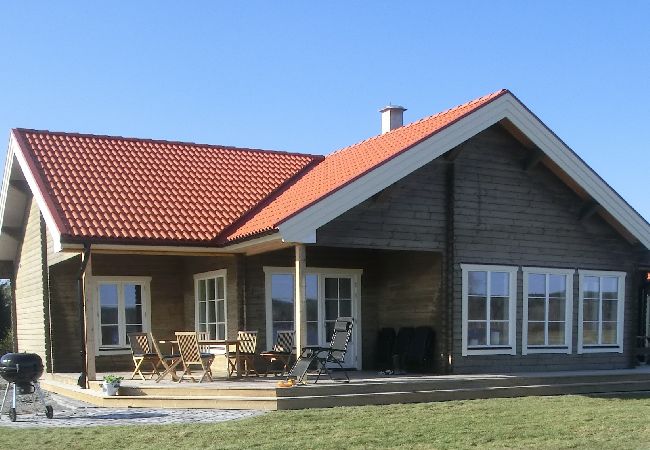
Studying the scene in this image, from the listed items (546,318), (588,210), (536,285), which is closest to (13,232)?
(536,285)

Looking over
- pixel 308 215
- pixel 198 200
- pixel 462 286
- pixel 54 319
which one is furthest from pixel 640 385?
pixel 54 319

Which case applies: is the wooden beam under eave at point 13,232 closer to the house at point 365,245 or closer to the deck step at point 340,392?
the house at point 365,245

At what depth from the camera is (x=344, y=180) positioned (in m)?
13.0

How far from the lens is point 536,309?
588 inches

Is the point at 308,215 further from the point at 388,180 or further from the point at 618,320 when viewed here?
Result: the point at 618,320

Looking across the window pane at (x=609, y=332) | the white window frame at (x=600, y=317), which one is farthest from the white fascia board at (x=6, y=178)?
the window pane at (x=609, y=332)

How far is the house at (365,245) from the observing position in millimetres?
13422

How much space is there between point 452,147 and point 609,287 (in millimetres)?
4952

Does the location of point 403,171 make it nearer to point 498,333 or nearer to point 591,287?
point 498,333

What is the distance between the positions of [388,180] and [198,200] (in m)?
4.63

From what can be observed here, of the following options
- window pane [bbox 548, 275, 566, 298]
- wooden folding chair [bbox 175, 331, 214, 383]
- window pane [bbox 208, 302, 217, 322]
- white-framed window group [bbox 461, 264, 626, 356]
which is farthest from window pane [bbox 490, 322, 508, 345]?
window pane [bbox 208, 302, 217, 322]

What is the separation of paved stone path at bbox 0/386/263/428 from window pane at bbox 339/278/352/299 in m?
4.86

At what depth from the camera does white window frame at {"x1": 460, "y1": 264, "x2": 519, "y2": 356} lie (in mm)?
14023

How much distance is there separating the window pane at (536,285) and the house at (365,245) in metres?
0.03
